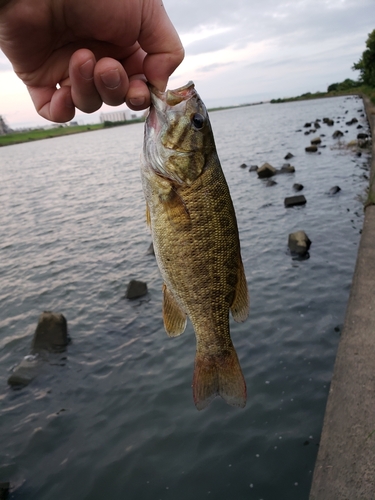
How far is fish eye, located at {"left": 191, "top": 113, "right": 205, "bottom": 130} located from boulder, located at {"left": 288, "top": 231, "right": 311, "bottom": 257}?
10078 millimetres

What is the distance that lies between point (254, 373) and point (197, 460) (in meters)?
2.07

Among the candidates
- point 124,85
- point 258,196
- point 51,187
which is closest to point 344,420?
point 124,85

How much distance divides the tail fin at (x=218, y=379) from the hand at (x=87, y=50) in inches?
75.4

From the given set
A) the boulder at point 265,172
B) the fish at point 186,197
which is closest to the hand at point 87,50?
the fish at point 186,197

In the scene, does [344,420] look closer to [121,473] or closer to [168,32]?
[121,473]

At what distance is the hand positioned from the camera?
7.57ft

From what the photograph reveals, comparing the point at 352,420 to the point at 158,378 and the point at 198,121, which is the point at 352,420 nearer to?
the point at 198,121

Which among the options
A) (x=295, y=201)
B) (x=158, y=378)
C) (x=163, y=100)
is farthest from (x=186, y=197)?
(x=295, y=201)

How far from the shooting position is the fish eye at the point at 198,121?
8.71 feet

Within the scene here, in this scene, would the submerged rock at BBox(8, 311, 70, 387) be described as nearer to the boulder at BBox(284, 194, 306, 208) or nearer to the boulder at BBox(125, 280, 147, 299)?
the boulder at BBox(125, 280, 147, 299)

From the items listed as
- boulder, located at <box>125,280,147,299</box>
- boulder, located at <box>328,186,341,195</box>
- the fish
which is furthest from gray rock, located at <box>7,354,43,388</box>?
boulder, located at <box>328,186,341,195</box>

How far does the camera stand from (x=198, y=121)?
2.68m

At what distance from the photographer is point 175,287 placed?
9.41 ft

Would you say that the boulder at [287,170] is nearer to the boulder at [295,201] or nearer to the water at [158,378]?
the boulder at [295,201]
